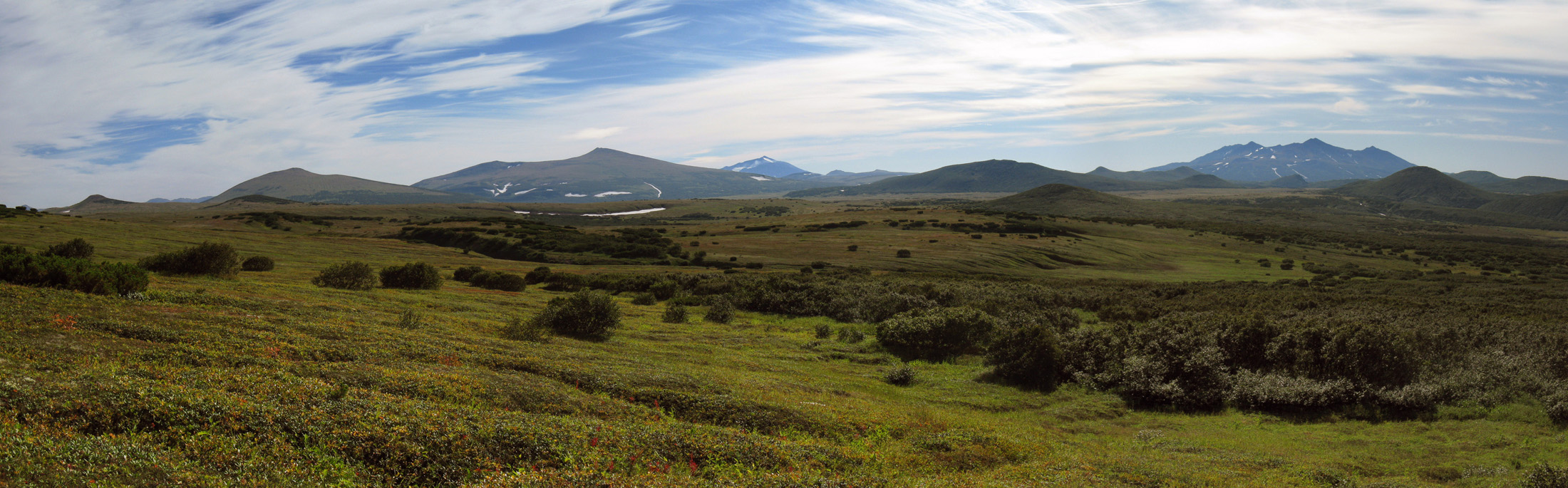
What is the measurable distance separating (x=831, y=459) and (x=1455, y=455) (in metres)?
13.3

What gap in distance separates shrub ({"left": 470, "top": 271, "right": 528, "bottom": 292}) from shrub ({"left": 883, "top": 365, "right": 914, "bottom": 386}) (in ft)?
83.6

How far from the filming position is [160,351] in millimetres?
12484

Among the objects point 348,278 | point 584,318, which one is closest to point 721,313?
point 584,318

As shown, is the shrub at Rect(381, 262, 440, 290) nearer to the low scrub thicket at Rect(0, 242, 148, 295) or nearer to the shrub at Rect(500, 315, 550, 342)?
the shrub at Rect(500, 315, 550, 342)

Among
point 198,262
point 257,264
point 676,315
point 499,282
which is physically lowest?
point 676,315

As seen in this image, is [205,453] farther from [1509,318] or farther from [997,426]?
[1509,318]

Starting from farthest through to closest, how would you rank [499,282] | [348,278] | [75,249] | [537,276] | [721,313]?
[537,276] < [499,282] < [75,249] < [721,313] < [348,278]

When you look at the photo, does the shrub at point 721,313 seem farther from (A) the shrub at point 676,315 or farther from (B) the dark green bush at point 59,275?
(B) the dark green bush at point 59,275

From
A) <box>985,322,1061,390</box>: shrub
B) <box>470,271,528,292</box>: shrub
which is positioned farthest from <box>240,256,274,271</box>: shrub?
<box>985,322,1061,390</box>: shrub

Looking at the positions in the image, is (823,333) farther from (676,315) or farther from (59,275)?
(59,275)

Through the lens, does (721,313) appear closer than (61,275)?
No

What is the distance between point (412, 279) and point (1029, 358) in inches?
1183

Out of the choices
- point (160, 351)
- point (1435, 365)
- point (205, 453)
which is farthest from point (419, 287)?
point (1435, 365)

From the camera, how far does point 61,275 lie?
1778cm
